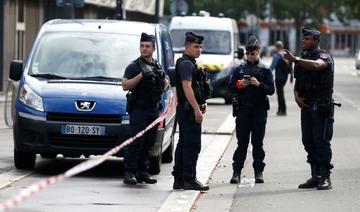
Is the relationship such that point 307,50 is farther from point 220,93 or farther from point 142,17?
point 142,17

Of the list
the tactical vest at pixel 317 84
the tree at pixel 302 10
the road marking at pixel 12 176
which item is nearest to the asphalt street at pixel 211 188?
the road marking at pixel 12 176

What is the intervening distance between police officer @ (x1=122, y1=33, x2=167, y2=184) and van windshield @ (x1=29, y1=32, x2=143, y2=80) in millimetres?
1423

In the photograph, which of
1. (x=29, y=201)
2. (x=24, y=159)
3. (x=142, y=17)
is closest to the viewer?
(x=29, y=201)

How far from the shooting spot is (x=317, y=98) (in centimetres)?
1248

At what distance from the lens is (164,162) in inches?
596

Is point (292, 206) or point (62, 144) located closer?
point (292, 206)

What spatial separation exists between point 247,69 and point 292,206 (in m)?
2.32

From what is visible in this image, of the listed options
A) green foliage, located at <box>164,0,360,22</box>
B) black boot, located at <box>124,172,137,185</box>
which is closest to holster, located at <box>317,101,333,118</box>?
black boot, located at <box>124,172,137,185</box>

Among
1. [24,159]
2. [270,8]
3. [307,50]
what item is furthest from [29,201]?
[270,8]

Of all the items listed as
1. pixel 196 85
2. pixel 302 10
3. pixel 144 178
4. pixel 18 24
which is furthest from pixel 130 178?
pixel 302 10

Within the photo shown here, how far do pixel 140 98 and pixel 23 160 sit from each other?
78.4 inches

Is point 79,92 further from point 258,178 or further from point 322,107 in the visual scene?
point 322,107

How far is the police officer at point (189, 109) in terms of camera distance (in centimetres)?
1191

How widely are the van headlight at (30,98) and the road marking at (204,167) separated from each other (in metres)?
2.06
